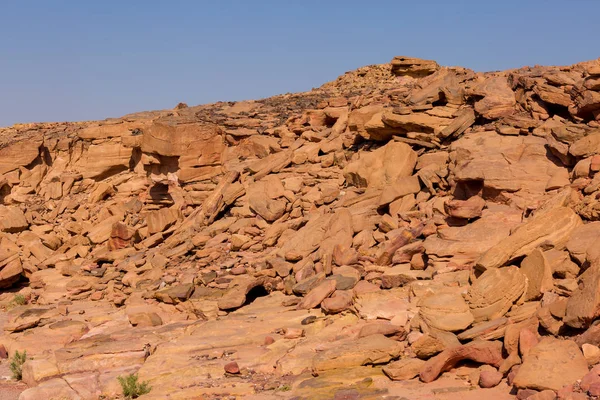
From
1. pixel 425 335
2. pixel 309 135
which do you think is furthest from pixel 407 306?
pixel 309 135

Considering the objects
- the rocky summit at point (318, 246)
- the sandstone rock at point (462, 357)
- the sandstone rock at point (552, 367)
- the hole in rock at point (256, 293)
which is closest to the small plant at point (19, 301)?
the rocky summit at point (318, 246)

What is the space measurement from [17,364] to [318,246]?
6011 millimetres

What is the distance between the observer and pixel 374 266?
12.1 meters

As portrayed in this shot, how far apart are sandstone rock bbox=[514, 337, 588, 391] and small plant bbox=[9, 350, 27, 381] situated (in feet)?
26.0

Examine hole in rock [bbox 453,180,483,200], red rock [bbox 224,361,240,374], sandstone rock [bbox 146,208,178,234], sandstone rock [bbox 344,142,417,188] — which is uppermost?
sandstone rock [bbox 344,142,417,188]

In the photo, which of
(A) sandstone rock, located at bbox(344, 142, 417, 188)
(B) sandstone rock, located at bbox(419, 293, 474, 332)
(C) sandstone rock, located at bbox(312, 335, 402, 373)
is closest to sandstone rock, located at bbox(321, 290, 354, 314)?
(B) sandstone rock, located at bbox(419, 293, 474, 332)

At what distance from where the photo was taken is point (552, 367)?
23.4ft

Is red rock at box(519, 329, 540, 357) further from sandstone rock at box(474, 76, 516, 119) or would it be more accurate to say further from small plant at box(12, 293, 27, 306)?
small plant at box(12, 293, 27, 306)

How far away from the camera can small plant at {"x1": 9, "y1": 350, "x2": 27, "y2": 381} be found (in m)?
11.0

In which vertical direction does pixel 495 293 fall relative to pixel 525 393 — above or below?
above

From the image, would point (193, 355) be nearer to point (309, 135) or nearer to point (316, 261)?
point (316, 261)

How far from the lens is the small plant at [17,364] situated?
11.0 metres

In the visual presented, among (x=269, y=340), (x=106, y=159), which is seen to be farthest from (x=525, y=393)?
(x=106, y=159)

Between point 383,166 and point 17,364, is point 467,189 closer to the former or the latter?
point 383,166
